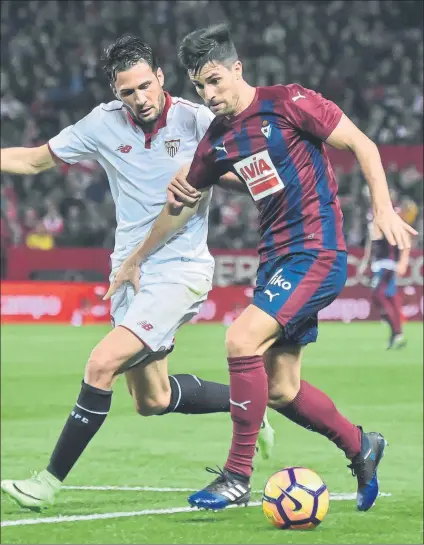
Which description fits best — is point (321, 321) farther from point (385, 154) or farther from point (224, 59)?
point (224, 59)

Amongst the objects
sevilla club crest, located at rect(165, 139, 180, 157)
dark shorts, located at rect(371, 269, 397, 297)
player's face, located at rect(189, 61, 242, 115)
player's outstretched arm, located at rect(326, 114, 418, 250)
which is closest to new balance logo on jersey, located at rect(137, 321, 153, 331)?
sevilla club crest, located at rect(165, 139, 180, 157)

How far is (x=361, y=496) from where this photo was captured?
630cm

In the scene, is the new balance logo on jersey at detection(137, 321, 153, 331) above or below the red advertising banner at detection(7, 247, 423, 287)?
above

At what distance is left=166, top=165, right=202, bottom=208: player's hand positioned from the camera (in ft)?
18.4

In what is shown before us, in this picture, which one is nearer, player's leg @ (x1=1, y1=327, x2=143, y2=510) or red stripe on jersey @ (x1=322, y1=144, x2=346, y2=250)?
red stripe on jersey @ (x1=322, y1=144, x2=346, y2=250)

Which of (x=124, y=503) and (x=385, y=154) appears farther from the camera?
(x=385, y=154)

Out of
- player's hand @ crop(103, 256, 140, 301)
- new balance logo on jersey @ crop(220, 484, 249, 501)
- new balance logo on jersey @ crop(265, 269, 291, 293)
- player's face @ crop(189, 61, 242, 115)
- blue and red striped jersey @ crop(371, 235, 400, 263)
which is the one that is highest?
player's face @ crop(189, 61, 242, 115)

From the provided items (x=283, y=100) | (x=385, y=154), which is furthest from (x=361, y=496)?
(x=385, y=154)

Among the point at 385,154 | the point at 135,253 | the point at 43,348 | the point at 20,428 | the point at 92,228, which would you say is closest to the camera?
the point at 135,253

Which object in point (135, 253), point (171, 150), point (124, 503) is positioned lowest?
point (124, 503)

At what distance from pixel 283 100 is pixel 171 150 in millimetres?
986

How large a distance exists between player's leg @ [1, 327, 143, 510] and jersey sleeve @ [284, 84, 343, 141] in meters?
1.38

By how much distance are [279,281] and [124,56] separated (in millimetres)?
1268

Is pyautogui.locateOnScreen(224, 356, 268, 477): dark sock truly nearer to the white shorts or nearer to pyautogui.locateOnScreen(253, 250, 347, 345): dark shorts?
pyautogui.locateOnScreen(253, 250, 347, 345): dark shorts
